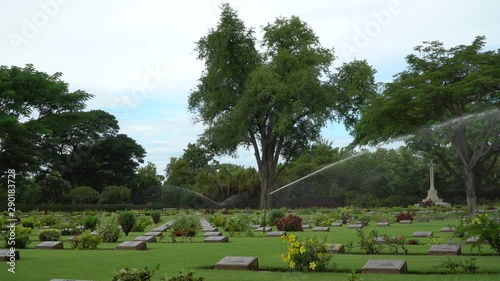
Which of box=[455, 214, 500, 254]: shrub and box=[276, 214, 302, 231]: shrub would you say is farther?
box=[276, 214, 302, 231]: shrub

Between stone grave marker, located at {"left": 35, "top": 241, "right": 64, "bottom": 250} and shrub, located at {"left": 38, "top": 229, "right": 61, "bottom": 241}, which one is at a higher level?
shrub, located at {"left": 38, "top": 229, "right": 61, "bottom": 241}

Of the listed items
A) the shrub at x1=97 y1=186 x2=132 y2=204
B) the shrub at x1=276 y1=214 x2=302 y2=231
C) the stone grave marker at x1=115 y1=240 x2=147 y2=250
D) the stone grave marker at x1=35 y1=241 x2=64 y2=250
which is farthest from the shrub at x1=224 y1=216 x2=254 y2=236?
the shrub at x1=97 y1=186 x2=132 y2=204

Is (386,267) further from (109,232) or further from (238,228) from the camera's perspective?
(238,228)

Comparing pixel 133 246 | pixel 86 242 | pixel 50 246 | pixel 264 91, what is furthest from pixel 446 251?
pixel 264 91

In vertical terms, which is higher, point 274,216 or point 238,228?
point 274,216

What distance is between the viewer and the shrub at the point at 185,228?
62.1 feet

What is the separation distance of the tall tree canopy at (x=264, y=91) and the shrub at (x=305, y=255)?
108 feet

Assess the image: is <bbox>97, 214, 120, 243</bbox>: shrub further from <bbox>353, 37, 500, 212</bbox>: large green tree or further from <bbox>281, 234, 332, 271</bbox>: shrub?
<bbox>353, 37, 500, 212</bbox>: large green tree

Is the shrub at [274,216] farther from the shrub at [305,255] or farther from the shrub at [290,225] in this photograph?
the shrub at [305,255]

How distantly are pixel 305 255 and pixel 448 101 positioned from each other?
23.2 m

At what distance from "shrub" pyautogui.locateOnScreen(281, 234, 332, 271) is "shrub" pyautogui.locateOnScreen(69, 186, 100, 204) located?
1653 inches

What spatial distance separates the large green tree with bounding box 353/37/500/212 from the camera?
3053 cm

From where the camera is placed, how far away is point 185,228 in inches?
800

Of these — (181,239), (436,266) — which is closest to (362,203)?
(181,239)
